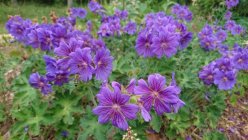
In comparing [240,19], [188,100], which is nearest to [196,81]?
[188,100]

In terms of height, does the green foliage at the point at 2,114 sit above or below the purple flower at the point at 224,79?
below

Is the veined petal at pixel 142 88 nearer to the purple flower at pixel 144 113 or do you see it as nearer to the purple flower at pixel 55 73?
the purple flower at pixel 144 113

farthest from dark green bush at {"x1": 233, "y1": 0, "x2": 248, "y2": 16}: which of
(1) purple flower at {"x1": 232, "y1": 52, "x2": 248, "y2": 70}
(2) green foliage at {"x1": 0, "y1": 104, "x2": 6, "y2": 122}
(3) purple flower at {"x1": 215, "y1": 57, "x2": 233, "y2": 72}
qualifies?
(2) green foliage at {"x1": 0, "y1": 104, "x2": 6, "y2": 122}

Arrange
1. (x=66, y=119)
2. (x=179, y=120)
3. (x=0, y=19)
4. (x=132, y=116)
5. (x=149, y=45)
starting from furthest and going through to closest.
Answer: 1. (x=0, y=19)
2. (x=179, y=120)
3. (x=149, y=45)
4. (x=66, y=119)
5. (x=132, y=116)

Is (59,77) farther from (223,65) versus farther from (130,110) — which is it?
(223,65)

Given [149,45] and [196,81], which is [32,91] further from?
[196,81]

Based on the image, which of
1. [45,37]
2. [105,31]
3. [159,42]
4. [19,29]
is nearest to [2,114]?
[19,29]

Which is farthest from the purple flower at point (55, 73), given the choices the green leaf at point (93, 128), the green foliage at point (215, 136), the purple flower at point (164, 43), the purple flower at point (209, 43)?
the purple flower at point (209, 43)
